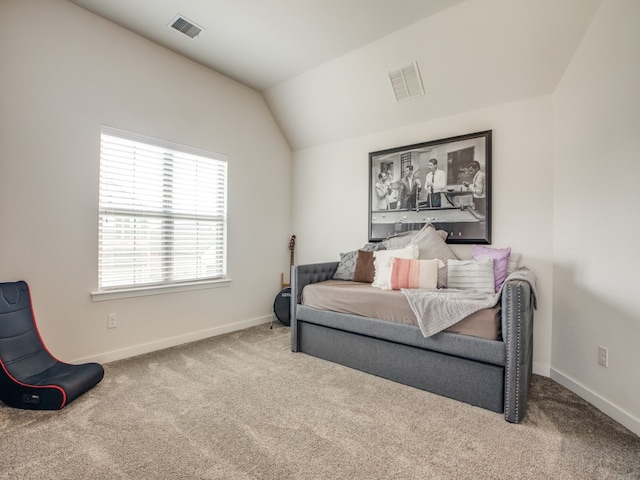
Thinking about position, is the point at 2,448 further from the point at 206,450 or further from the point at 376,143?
the point at 376,143

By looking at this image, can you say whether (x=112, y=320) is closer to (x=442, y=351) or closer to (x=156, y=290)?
(x=156, y=290)

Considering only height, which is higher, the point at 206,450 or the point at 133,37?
the point at 133,37

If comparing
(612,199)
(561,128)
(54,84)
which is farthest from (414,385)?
(54,84)

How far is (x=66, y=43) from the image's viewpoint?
250cm

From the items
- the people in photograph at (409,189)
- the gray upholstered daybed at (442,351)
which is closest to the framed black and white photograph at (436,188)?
the people in photograph at (409,189)

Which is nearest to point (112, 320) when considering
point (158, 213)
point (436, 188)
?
point (158, 213)

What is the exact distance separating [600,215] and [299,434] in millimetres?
2397

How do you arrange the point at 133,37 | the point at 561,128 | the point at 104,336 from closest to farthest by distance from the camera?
1. the point at 561,128
2. the point at 104,336
3. the point at 133,37

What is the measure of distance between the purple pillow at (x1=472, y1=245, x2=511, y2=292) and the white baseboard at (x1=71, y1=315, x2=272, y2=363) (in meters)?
2.69

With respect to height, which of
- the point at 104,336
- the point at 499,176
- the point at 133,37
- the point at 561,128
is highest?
the point at 133,37

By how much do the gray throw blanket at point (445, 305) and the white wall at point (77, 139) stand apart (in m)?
2.33

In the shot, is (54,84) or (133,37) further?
(133,37)

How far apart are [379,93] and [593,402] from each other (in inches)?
124

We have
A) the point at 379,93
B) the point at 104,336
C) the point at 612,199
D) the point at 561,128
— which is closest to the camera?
the point at 612,199
